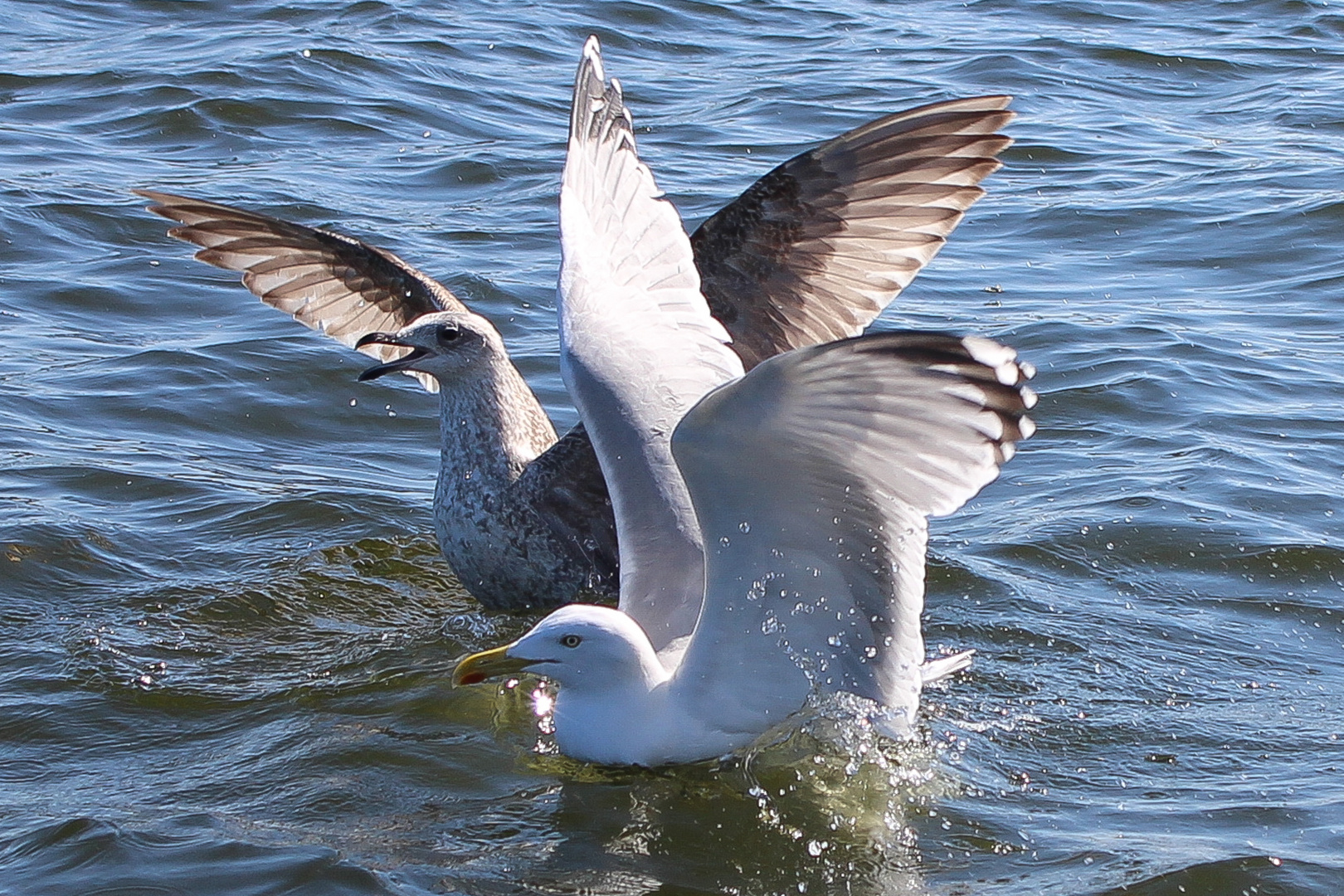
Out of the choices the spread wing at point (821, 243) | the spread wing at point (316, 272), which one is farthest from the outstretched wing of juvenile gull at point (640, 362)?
the spread wing at point (316, 272)

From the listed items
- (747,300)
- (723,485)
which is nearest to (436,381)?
(747,300)

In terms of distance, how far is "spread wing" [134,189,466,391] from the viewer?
6906mm

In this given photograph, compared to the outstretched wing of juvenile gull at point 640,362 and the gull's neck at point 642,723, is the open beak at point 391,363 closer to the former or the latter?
the outstretched wing of juvenile gull at point 640,362

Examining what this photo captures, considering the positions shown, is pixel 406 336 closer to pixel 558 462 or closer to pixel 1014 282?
pixel 558 462

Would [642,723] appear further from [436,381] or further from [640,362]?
[436,381]

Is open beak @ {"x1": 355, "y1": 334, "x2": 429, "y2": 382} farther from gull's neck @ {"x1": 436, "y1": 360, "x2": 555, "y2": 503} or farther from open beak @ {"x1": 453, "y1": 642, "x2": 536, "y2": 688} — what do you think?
Answer: open beak @ {"x1": 453, "y1": 642, "x2": 536, "y2": 688}

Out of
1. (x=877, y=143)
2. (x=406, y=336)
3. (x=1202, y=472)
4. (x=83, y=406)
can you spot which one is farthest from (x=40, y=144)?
(x=1202, y=472)

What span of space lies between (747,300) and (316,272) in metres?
1.70

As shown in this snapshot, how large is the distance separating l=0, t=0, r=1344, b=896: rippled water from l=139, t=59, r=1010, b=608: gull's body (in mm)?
287

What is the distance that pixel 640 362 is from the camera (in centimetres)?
548

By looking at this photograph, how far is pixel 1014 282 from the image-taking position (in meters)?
9.31

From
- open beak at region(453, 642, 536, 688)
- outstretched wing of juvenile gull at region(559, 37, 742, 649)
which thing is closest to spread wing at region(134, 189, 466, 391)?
outstretched wing of juvenile gull at region(559, 37, 742, 649)

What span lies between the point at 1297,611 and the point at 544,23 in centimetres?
879

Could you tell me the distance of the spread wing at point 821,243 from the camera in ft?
20.8
